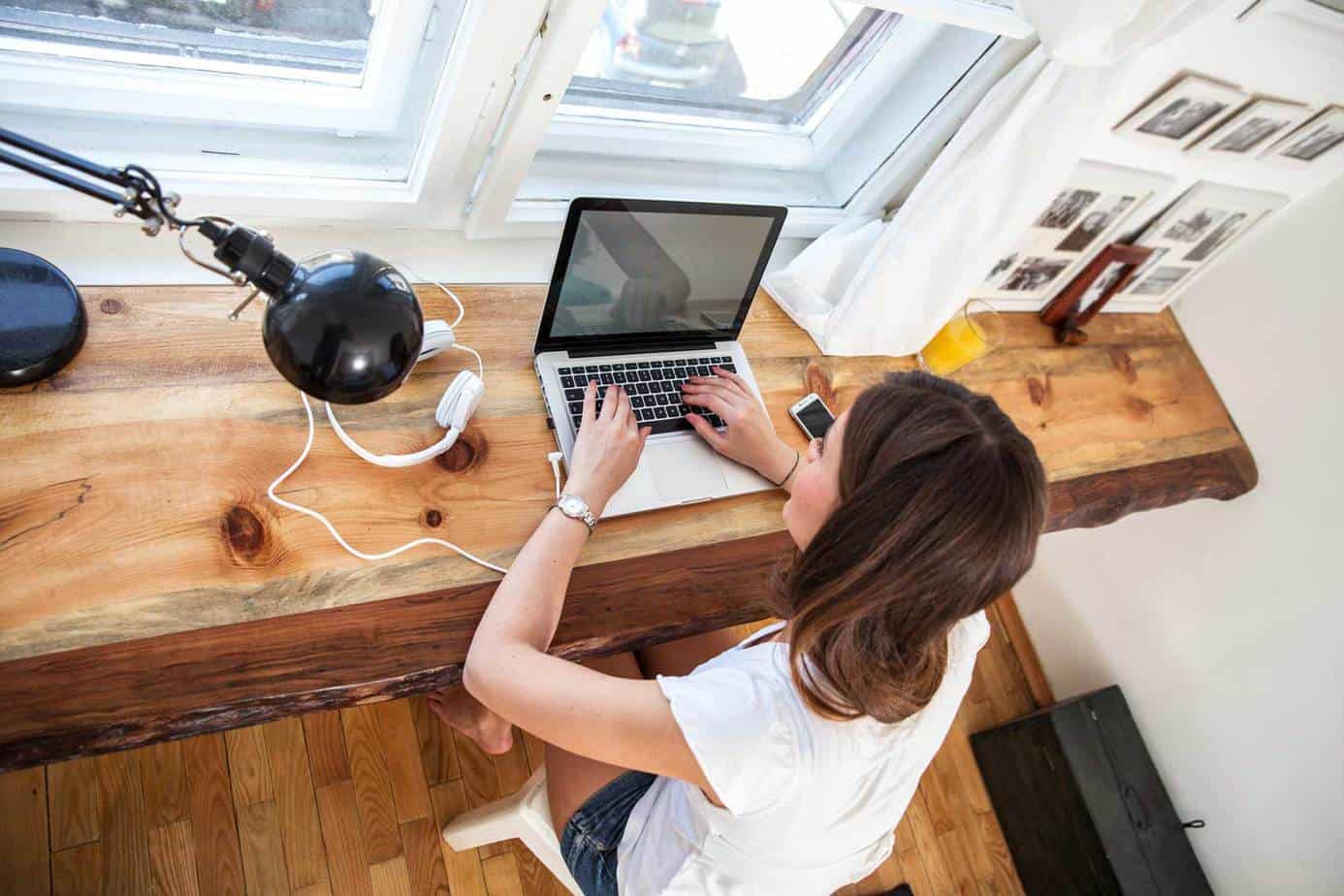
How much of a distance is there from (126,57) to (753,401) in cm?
91

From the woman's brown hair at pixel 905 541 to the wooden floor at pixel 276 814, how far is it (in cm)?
99

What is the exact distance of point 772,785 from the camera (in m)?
0.88

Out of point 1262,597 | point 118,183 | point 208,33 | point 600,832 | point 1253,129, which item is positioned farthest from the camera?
point 1262,597

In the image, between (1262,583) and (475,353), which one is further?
(1262,583)

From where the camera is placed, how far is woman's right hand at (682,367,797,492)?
122 centimetres

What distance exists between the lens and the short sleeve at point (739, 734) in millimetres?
851

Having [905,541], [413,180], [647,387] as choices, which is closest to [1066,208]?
[647,387]

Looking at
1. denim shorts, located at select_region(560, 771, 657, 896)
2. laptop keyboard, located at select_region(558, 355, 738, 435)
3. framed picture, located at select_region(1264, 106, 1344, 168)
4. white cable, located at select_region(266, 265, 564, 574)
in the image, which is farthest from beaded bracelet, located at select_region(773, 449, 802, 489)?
framed picture, located at select_region(1264, 106, 1344, 168)

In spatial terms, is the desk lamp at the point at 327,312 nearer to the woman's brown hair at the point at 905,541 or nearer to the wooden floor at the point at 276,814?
the woman's brown hair at the point at 905,541

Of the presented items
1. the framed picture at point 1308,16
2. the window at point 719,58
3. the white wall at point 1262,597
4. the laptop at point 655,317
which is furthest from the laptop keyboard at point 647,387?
the white wall at point 1262,597

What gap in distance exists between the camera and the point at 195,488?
95 centimetres

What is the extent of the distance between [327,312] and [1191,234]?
5.61ft

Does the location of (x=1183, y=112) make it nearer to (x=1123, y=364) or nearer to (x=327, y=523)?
(x=1123, y=364)

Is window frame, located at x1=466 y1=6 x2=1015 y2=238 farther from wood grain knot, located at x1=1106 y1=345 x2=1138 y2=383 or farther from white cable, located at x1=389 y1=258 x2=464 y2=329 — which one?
wood grain knot, located at x1=1106 y1=345 x2=1138 y2=383
